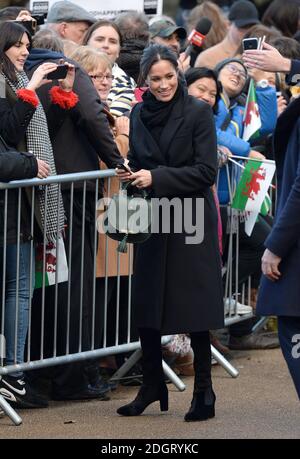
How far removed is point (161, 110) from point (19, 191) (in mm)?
909

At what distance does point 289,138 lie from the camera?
20.9 ft

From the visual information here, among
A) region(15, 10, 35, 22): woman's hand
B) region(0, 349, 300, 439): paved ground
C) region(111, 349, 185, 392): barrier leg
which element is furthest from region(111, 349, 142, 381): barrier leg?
region(15, 10, 35, 22): woman's hand

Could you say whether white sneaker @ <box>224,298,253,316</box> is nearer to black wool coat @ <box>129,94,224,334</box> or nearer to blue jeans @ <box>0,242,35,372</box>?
black wool coat @ <box>129,94,224,334</box>

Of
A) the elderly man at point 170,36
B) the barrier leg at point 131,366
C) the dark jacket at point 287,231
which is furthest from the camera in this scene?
the elderly man at point 170,36

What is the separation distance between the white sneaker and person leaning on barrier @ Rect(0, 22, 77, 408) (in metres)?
1.95

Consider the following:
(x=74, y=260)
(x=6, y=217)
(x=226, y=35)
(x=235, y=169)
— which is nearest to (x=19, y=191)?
(x=6, y=217)

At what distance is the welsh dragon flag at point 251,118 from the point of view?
952cm

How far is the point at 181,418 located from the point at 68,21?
3558 mm

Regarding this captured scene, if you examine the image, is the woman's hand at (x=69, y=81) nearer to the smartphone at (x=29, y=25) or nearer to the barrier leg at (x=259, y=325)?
the smartphone at (x=29, y=25)

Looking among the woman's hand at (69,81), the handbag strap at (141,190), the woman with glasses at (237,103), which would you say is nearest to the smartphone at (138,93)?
the woman's hand at (69,81)

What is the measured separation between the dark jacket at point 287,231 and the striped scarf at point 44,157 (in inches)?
63.4

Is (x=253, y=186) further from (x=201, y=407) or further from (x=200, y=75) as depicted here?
(x=201, y=407)

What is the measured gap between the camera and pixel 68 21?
965cm

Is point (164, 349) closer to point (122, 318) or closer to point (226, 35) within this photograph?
point (122, 318)
